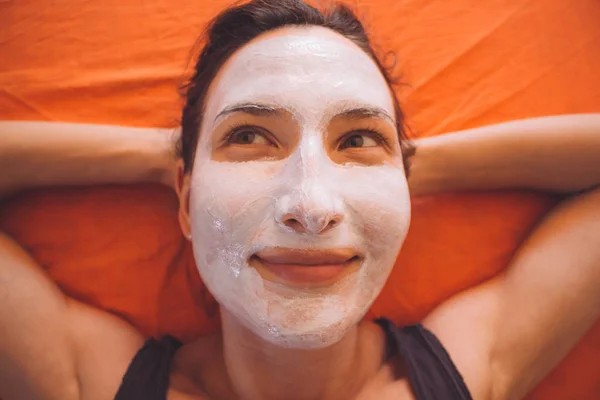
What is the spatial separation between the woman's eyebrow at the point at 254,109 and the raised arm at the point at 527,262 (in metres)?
0.38

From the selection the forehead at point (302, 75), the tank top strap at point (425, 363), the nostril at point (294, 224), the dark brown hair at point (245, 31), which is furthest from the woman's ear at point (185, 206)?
the tank top strap at point (425, 363)

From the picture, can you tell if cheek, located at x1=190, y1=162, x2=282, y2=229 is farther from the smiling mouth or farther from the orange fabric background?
the orange fabric background

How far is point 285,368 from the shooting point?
65 centimetres

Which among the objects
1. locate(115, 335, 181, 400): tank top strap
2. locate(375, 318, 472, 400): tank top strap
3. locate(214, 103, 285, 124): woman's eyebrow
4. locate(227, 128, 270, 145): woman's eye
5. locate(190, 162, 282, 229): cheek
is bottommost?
locate(115, 335, 181, 400): tank top strap

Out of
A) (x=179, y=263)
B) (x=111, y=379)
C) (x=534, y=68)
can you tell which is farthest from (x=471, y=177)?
(x=111, y=379)

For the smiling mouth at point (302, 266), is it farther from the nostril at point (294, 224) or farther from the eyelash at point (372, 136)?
the eyelash at point (372, 136)

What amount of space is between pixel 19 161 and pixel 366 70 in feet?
1.90

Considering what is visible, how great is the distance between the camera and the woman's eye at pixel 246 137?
0.60 meters

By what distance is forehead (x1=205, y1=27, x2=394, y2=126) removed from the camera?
1.88 ft

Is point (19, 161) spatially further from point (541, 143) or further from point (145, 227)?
point (541, 143)

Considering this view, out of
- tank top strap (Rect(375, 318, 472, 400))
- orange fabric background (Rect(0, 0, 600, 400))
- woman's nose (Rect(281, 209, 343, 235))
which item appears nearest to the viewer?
woman's nose (Rect(281, 209, 343, 235))

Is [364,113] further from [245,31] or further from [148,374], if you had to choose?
[148,374]

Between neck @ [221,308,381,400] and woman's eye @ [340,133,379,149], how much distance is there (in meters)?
0.29

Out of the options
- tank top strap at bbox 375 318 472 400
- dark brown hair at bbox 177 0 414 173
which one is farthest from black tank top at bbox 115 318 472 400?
dark brown hair at bbox 177 0 414 173
